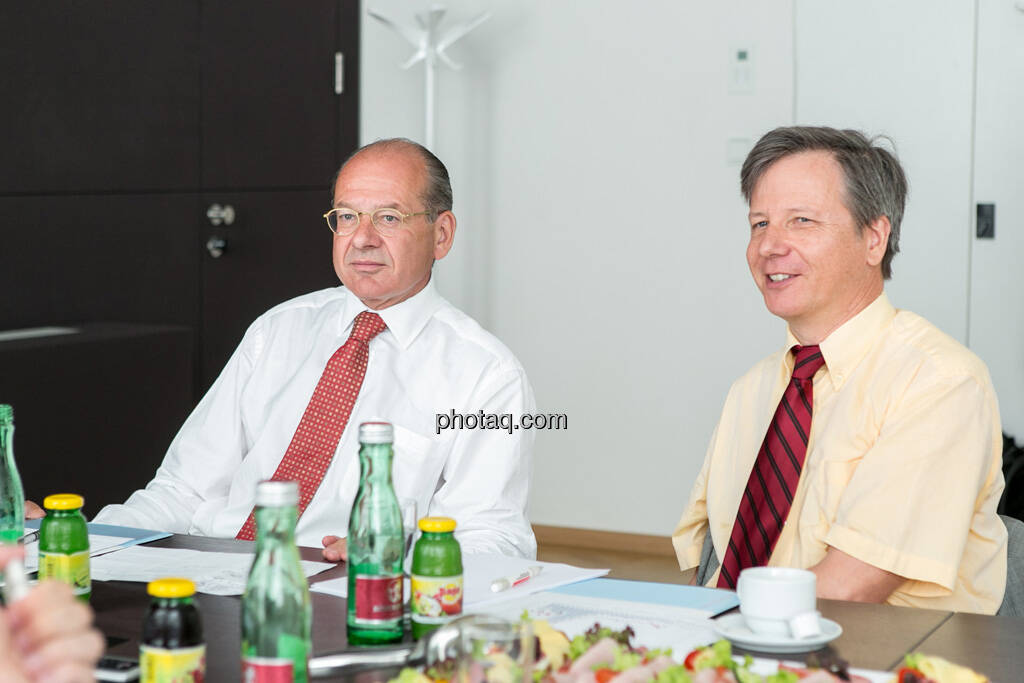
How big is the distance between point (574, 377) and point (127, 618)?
375cm

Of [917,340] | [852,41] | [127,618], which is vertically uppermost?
[852,41]

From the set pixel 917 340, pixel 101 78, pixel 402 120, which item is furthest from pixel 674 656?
pixel 101 78

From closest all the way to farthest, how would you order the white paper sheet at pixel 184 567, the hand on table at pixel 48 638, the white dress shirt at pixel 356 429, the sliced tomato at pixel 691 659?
the hand on table at pixel 48 638 → the sliced tomato at pixel 691 659 → the white paper sheet at pixel 184 567 → the white dress shirt at pixel 356 429

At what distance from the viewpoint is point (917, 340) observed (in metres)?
1.96

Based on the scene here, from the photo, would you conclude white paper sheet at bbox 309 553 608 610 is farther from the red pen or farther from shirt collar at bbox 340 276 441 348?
shirt collar at bbox 340 276 441 348

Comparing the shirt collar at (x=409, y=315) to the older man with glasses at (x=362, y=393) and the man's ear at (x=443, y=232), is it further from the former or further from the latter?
the man's ear at (x=443, y=232)

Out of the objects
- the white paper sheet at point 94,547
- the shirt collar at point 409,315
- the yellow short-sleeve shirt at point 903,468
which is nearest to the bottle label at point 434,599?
the white paper sheet at point 94,547

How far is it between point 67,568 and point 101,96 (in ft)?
14.8

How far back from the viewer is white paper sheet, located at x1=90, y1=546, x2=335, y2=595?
1.60 metres

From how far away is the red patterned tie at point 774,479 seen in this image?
1988 millimetres

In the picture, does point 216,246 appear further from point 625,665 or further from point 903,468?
point 625,665

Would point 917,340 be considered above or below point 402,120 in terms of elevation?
below

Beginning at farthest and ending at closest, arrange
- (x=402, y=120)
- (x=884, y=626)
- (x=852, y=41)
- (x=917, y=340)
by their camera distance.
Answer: (x=402, y=120) → (x=852, y=41) → (x=917, y=340) → (x=884, y=626)

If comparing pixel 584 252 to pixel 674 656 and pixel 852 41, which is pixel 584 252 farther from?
pixel 674 656
